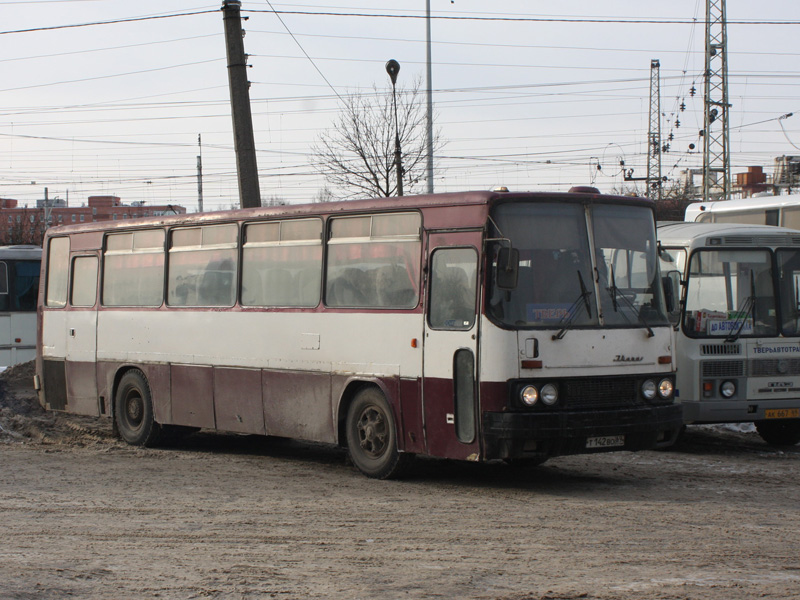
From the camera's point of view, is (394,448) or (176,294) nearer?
(394,448)

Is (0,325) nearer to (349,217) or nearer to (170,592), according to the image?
(349,217)

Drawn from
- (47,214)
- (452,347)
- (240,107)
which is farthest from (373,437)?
(47,214)

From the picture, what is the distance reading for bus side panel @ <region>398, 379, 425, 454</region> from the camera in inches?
417

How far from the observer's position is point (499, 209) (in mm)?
10102

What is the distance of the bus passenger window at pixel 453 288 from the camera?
1017cm

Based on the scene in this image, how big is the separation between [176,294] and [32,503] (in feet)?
15.6

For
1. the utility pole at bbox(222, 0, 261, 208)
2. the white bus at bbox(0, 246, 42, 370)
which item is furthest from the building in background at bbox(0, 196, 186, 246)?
the utility pole at bbox(222, 0, 261, 208)

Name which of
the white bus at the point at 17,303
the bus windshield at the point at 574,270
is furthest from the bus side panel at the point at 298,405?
the white bus at the point at 17,303

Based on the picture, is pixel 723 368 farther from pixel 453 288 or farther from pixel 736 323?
pixel 453 288

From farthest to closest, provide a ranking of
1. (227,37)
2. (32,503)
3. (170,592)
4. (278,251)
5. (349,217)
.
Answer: (227,37) → (278,251) → (349,217) → (32,503) → (170,592)

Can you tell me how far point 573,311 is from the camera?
1019 centimetres

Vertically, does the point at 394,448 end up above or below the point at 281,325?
below

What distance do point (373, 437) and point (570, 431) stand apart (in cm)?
221

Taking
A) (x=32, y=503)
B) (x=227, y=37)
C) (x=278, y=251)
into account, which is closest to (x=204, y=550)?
(x=32, y=503)
